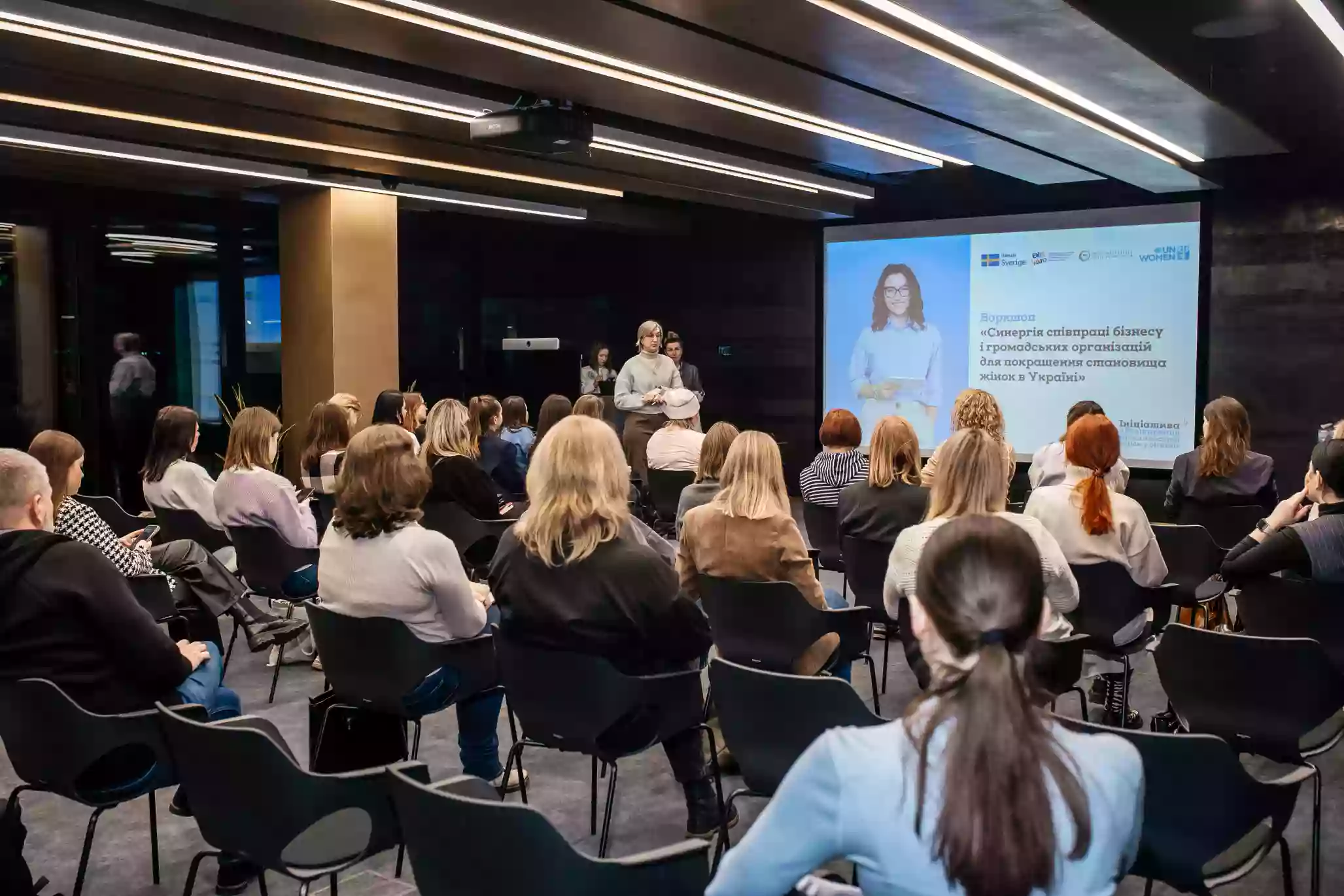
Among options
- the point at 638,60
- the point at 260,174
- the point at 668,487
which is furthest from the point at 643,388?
the point at 638,60

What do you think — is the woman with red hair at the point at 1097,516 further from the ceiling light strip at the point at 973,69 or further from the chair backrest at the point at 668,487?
the chair backrest at the point at 668,487

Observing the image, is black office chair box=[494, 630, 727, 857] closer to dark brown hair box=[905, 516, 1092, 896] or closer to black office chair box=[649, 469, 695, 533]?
dark brown hair box=[905, 516, 1092, 896]

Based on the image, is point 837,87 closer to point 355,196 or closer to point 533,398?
point 355,196

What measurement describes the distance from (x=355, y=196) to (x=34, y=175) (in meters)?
2.32

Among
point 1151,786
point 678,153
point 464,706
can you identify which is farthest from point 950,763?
point 678,153

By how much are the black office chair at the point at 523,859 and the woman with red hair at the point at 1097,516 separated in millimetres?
2700

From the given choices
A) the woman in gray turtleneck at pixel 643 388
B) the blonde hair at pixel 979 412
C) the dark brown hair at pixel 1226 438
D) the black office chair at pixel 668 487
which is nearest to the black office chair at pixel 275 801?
the blonde hair at pixel 979 412

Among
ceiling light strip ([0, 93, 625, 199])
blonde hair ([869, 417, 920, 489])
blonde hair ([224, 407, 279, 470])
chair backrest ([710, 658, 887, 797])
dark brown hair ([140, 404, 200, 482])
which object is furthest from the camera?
ceiling light strip ([0, 93, 625, 199])

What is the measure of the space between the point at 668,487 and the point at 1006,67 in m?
3.40

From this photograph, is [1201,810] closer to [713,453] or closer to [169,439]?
[713,453]

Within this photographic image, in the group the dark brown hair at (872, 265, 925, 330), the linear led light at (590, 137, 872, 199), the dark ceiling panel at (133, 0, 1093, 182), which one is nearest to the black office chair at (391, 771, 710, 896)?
the dark ceiling panel at (133, 0, 1093, 182)

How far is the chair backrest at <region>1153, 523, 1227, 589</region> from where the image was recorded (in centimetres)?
481

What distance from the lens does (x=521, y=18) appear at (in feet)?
15.1

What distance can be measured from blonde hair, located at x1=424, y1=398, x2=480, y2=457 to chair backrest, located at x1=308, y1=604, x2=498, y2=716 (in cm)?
243
